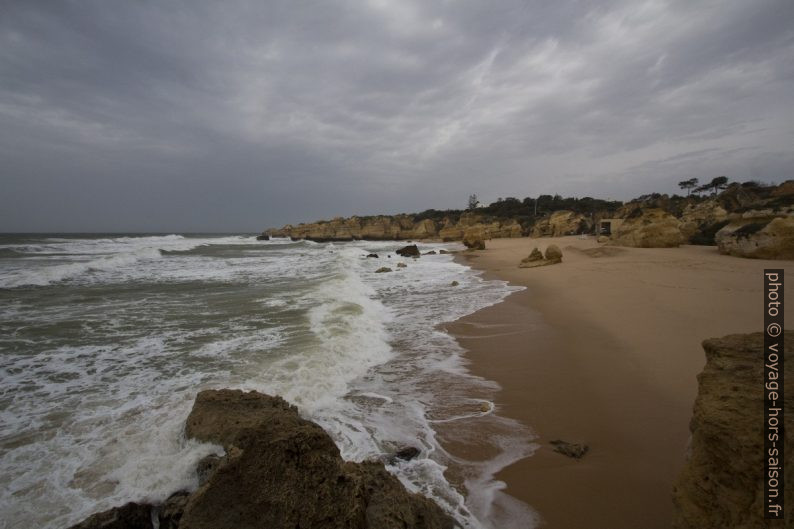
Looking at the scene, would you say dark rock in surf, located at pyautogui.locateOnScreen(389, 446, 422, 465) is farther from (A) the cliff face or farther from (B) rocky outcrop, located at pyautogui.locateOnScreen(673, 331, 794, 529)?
(A) the cliff face

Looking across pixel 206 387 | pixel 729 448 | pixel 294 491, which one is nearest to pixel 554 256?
pixel 206 387

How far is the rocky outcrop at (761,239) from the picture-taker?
12992mm

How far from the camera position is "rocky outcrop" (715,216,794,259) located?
13.0m

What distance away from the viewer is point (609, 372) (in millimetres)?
5363

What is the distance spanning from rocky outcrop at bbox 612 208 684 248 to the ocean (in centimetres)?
1369

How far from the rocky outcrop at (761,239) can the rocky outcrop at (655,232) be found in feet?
11.9

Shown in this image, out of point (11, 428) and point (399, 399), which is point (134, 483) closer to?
point (11, 428)

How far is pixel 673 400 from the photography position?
172 inches

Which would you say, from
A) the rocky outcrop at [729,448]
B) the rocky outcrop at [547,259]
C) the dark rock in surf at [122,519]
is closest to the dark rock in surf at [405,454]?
the dark rock in surf at [122,519]

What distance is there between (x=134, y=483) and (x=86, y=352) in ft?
15.7

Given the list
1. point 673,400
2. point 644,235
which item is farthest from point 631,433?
point 644,235

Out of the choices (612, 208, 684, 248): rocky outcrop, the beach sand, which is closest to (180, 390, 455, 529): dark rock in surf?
the beach sand

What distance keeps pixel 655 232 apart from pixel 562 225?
2916cm

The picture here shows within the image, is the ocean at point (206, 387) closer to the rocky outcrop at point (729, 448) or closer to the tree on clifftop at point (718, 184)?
the rocky outcrop at point (729, 448)
